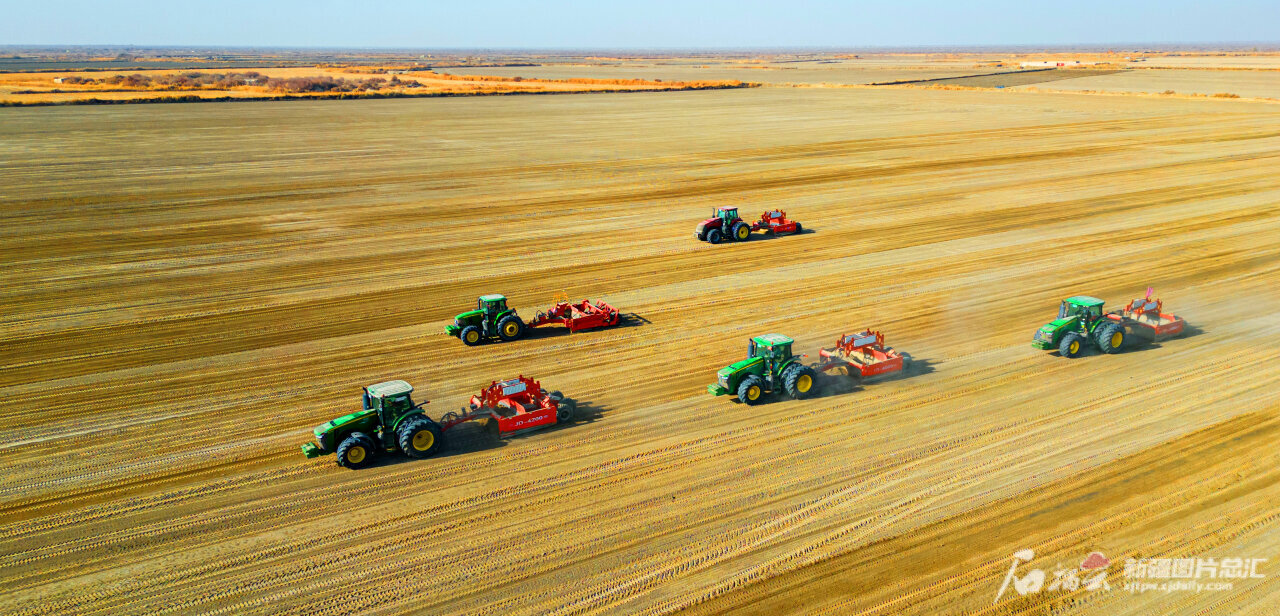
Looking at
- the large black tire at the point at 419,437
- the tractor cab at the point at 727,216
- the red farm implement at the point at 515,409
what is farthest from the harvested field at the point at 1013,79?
the large black tire at the point at 419,437

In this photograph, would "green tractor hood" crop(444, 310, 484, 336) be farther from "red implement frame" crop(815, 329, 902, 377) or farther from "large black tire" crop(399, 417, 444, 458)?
"red implement frame" crop(815, 329, 902, 377)

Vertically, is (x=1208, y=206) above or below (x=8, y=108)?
below

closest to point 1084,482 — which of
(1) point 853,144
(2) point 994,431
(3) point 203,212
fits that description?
(2) point 994,431

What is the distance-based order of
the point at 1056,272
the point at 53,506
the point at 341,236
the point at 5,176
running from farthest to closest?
the point at 5,176, the point at 341,236, the point at 1056,272, the point at 53,506

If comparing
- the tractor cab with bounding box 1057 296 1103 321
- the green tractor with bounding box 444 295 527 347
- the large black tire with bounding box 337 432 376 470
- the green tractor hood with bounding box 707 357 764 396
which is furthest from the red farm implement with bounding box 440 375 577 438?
the tractor cab with bounding box 1057 296 1103 321

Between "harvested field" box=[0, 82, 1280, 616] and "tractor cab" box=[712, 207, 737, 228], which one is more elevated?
"tractor cab" box=[712, 207, 737, 228]

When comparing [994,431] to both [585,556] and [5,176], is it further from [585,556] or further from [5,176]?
[5,176]

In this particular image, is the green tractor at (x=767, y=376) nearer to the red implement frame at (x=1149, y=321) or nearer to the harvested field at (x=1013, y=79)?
the red implement frame at (x=1149, y=321)
